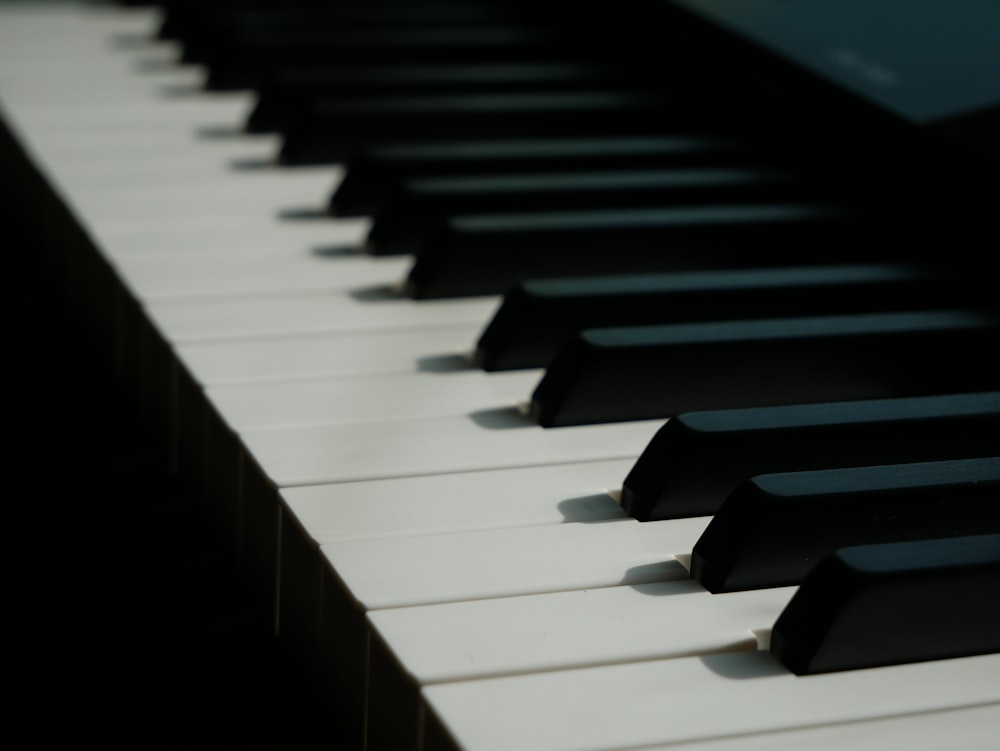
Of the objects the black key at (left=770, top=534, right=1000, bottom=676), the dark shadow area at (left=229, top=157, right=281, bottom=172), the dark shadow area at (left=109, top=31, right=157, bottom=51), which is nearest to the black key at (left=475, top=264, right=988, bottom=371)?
the black key at (left=770, top=534, right=1000, bottom=676)

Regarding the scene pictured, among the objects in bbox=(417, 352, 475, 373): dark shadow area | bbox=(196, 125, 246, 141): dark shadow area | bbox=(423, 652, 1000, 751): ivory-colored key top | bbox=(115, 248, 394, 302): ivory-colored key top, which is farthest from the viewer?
bbox=(196, 125, 246, 141): dark shadow area

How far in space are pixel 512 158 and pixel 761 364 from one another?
23.2 inches

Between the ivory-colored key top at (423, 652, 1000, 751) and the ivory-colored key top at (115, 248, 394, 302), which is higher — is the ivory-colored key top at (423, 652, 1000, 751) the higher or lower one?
the higher one

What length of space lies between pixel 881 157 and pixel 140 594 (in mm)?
775

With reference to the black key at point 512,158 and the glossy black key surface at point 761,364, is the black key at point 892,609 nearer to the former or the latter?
the glossy black key surface at point 761,364

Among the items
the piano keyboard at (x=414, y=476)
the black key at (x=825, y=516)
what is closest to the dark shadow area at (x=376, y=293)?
the piano keyboard at (x=414, y=476)

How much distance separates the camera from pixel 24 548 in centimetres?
148

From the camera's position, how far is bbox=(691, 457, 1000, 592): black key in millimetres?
891

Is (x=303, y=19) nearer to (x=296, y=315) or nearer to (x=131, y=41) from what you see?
(x=131, y=41)

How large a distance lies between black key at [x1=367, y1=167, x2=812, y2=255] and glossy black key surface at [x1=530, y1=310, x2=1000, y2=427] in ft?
1.17

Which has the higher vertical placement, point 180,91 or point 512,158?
point 512,158

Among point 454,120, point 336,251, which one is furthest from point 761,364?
point 454,120

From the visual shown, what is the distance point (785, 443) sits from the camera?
100 centimetres

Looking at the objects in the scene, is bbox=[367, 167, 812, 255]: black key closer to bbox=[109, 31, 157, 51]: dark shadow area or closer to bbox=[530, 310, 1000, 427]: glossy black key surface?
bbox=[530, 310, 1000, 427]: glossy black key surface
